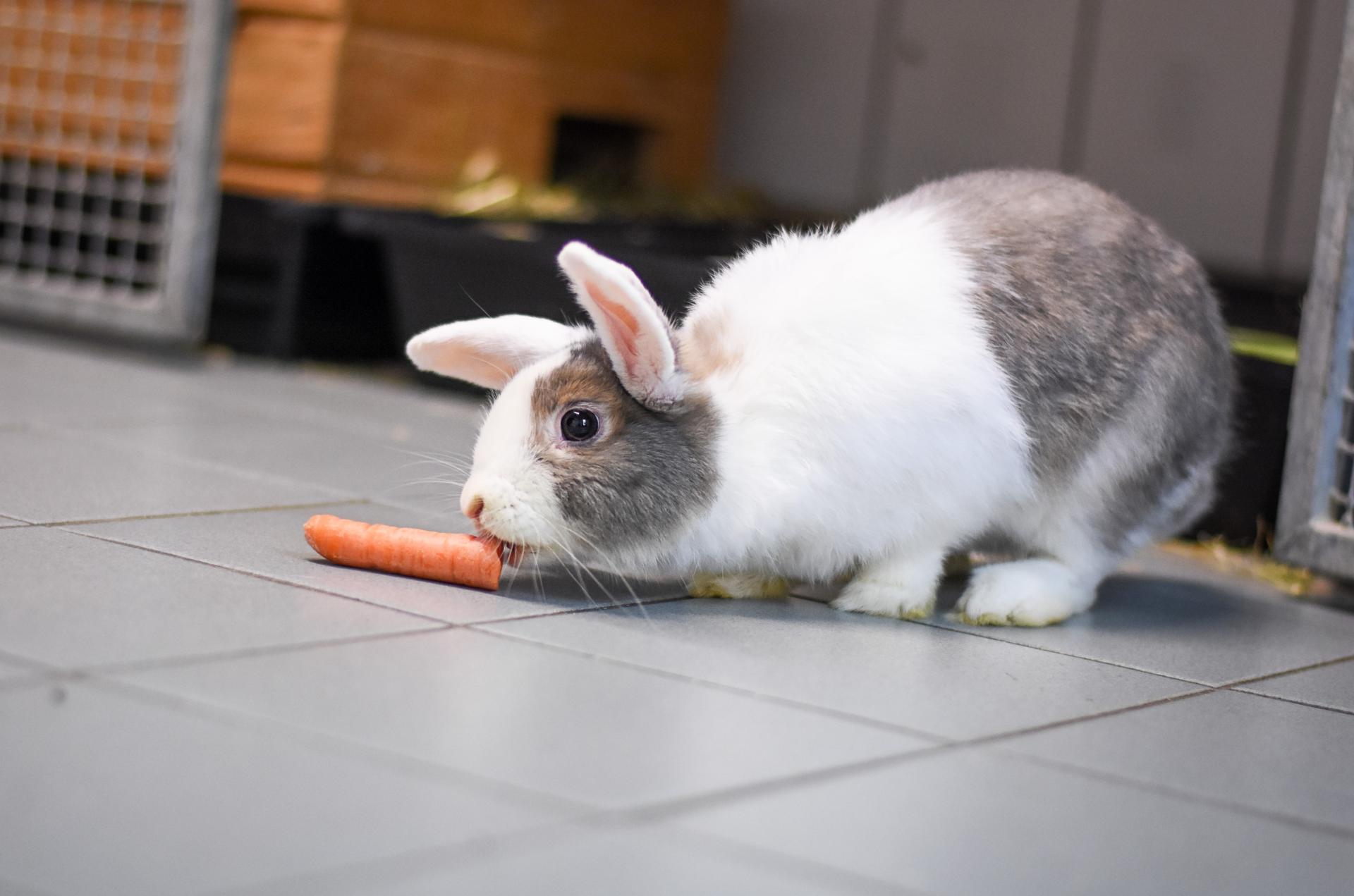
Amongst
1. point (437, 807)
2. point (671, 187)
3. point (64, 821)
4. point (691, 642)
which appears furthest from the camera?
point (671, 187)

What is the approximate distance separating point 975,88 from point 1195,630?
3374mm

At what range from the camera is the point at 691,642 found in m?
1.94

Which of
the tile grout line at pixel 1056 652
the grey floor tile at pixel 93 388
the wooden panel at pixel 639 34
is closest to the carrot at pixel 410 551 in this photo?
the tile grout line at pixel 1056 652

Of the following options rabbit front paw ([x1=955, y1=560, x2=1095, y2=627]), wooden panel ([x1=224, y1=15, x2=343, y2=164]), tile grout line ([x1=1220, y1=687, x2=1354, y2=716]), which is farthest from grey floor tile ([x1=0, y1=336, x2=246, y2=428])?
tile grout line ([x1=1220, y1=687, x2=1354, y2=716])

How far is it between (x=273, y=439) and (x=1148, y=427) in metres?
1.59

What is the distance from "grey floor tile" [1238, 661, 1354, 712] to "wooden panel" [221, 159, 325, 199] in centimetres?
276

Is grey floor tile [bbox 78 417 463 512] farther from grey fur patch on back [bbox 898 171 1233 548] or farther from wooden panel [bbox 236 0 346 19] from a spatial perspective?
wooden panel [bbox 236 0 346 19]

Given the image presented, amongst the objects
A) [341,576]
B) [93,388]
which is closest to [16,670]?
[341,576]

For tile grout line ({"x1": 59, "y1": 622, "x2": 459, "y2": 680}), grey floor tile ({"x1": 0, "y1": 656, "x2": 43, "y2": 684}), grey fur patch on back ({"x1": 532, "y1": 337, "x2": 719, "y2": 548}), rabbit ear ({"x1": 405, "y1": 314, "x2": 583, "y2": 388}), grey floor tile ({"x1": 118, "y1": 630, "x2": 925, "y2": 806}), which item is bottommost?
grey floor tile ({"x1": 118, "y1": 630, "x2": 925, "y2": 806})

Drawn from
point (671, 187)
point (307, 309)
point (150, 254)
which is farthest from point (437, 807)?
point (671, 187)

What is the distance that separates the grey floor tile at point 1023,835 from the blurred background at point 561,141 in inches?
70.1

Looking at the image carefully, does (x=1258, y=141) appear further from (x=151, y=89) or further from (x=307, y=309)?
(x=151, y=89)

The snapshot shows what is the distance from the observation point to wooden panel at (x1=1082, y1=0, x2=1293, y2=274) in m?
4.97

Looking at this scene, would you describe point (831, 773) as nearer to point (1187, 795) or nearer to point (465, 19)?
point (1187, 795)
